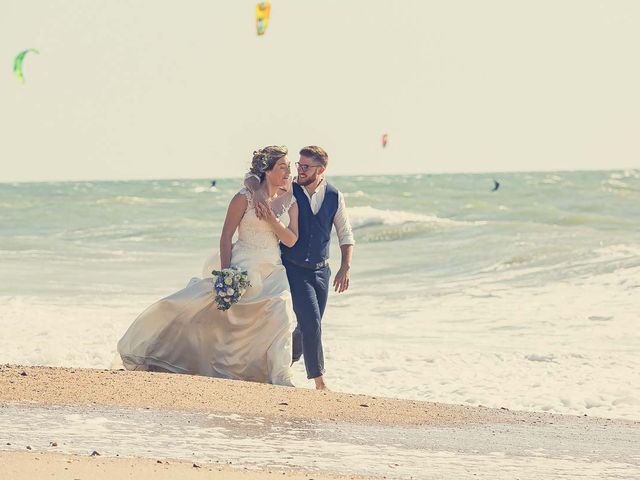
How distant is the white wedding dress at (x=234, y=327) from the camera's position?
7922mm

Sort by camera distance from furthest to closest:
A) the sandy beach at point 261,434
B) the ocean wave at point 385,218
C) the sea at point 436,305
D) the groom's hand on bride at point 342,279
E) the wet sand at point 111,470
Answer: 1. the ocean wave at point 385,218
2. the sea at point 436,305
3. the groom's hand on bride at point 342,279
4. the sandy beach at point 261,434
5. the wet sand at point 111,470

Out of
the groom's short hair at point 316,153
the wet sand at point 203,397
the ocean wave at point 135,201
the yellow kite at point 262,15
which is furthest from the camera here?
the ocean wave at point 135,201

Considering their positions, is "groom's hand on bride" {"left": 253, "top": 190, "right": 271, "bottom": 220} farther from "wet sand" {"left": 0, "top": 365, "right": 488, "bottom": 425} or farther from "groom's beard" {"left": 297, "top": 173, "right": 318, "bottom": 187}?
"wet sand" {"left": 0, "top": 365, "right": 488, "bottom": 425}

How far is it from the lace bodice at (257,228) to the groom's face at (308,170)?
0.50ft

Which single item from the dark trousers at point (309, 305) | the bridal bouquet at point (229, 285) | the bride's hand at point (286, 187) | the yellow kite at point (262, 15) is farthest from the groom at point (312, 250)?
the yellow kite at point (262, 15)

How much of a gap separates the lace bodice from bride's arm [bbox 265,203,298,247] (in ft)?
0.11

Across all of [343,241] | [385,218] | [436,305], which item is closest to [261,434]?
[343,241]

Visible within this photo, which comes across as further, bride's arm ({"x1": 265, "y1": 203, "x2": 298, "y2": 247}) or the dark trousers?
the dark trousers

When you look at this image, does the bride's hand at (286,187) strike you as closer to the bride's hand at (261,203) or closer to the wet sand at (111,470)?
the bride's hand at (261,203)

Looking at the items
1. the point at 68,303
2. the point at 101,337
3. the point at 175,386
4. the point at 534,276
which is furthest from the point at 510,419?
the point at 534,276

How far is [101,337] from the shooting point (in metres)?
12.2

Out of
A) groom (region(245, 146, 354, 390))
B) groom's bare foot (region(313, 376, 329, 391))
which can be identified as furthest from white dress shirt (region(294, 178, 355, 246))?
groom's bare foot (region(313, 376, 329, 391))

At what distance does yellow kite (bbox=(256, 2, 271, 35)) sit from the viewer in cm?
2127

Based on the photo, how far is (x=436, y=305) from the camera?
1514 cm
